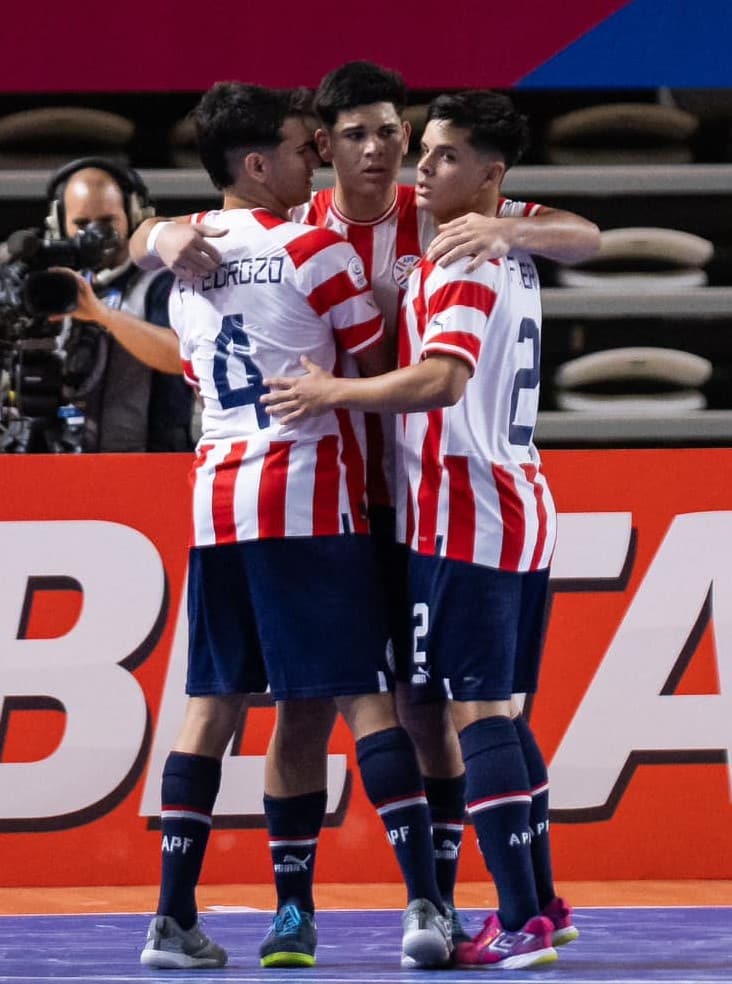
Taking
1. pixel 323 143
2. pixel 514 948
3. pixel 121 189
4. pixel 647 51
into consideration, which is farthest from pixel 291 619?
pixel 647 51

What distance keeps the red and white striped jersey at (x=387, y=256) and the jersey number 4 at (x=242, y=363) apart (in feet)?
0.95

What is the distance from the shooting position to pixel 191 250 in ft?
11.0

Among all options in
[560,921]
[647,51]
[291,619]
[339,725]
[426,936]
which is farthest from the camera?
[647,51]

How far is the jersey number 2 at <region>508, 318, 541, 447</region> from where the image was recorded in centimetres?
341

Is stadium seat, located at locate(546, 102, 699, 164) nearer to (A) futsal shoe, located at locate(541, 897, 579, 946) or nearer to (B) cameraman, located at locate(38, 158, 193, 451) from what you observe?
(B) cameraman, located at locate(38, 158, 193, 451)

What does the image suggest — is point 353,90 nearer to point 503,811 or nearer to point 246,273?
point 246,273

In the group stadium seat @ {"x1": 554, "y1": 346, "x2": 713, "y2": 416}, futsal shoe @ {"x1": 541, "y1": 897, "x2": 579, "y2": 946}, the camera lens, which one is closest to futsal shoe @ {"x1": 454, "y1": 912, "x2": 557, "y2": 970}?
futsal shoe @ {"x1": 541, "y1": 897, "x2": 579, "y2": 946}

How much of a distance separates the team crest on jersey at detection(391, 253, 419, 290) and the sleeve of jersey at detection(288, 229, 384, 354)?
7.8 inches

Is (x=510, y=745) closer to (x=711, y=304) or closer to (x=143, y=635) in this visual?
(x=143, y=635)

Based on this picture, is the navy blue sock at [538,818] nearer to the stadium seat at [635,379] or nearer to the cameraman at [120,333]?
the cameraman at [120,333]

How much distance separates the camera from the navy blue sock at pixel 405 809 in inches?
127

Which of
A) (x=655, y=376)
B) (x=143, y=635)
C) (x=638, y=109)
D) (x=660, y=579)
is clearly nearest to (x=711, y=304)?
(x=655, y=376)

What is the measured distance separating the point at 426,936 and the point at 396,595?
0.69 meters

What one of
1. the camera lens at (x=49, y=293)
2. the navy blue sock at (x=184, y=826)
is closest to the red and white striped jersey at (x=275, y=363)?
the navy blue sock at (x=184, y=826)
